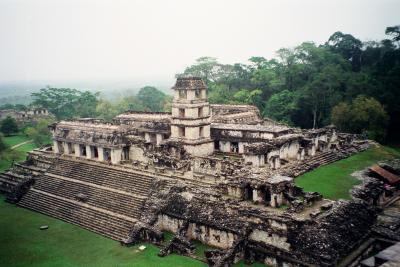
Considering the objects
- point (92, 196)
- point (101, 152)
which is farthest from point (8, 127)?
point (92, 196)

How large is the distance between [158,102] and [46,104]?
20.6 m

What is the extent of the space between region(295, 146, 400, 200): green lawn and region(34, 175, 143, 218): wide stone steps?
366 inches

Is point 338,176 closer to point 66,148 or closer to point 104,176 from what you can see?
point 104,176

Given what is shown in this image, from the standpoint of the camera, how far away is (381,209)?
19656 mm

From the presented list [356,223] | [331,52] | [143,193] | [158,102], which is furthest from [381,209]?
[158,102]

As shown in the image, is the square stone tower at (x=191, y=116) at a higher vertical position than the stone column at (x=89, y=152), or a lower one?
higher

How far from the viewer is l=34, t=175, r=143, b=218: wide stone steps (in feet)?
67.5

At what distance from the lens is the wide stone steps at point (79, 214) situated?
1945 centimetres

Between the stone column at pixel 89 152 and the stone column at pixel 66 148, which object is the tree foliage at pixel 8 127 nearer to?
the stone column at pixel 66 148

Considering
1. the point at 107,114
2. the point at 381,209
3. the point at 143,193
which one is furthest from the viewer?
the point at 107,114

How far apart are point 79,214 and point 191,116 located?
9342 mm

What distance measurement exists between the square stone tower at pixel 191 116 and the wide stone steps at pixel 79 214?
294 inches

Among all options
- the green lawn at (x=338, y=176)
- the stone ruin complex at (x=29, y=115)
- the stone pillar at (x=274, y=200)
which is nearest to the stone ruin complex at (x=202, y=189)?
the stone pillar at (x=274, y=200)

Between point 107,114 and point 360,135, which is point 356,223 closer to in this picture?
point 360,135
